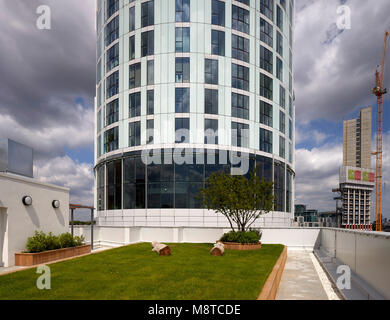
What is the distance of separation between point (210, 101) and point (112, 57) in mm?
15825

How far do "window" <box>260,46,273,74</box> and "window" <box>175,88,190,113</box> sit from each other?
11.8 metres

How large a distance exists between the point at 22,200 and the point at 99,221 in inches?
1156

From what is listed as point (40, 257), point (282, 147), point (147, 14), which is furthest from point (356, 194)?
point (40, 257)

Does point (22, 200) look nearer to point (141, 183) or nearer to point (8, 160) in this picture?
point (8, 160)

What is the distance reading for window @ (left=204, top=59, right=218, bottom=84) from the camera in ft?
127

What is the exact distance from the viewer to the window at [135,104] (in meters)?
39.6

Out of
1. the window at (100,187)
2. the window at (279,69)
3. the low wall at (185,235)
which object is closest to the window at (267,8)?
the window at (279,69)

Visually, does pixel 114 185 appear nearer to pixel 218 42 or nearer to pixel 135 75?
pixel 135 75

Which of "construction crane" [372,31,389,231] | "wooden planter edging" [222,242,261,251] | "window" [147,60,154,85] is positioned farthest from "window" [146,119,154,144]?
"construction crane" [372,31,389,231]

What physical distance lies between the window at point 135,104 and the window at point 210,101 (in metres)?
8.43

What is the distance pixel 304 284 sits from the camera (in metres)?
12.4

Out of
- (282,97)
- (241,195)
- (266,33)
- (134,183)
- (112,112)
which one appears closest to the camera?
(241,195)

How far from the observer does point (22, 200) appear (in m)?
15.8
